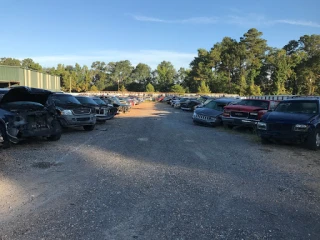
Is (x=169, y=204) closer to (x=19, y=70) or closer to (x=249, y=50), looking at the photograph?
(x=19, y=70)

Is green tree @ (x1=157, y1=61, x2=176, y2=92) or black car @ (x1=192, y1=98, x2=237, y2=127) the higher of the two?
green tree @ (x1=157, y1=61, x2=176, y2=92)

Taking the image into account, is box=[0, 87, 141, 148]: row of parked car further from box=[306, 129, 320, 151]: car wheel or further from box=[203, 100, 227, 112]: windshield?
box=[306, 129, 320, 151]: car wheel

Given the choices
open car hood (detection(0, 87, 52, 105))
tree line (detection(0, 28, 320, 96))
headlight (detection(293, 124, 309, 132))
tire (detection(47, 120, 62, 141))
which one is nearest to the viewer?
headlight (detection(293, 124, 309, 132))

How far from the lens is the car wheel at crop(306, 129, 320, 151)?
9.20 m

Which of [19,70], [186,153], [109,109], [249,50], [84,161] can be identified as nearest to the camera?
[84,161]

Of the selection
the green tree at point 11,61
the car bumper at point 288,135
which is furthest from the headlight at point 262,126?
the green tree at point 11,61

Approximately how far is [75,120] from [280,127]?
7778 mm

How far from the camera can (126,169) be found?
660 centimetres

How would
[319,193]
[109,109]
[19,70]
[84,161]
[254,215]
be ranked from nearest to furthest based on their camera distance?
[254,215], [319,193], [84,161], [109,109], [19,70]

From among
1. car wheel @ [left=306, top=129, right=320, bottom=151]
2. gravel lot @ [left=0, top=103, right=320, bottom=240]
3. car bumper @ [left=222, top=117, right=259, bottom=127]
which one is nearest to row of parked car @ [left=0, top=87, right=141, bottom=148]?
gravel lot @ [left=0, top=103, right=320, bottom=240]

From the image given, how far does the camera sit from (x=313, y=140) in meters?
9.20

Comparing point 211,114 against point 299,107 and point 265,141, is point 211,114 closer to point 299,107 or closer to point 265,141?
point 265,141

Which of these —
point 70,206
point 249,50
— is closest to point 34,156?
point 70,206

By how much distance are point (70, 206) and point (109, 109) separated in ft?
41.2
